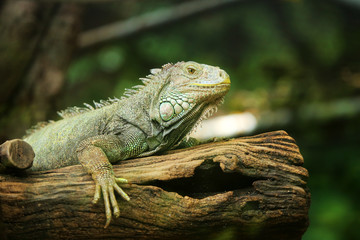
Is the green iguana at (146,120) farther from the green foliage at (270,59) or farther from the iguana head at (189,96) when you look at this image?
the green foliage at (270,59)

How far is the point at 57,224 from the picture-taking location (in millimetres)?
3178

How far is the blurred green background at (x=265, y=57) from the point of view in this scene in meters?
8.85

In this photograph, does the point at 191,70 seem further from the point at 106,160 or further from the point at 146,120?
the point at 106,160

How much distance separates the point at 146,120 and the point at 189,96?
1.89 ft

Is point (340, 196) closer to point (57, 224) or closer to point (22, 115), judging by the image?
point (57, 224)

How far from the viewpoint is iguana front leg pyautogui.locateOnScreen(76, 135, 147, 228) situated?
3115 mm

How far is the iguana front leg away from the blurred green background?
16.7ft

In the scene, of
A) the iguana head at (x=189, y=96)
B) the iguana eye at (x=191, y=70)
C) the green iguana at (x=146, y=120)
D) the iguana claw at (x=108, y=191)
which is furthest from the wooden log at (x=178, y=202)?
the iguana eye at (x=191, y=70)

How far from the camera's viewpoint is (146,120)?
12.9 feet

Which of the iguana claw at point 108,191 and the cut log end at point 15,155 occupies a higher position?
the cut log end at point 15,155

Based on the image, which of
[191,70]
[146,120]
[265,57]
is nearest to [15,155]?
[146,120]

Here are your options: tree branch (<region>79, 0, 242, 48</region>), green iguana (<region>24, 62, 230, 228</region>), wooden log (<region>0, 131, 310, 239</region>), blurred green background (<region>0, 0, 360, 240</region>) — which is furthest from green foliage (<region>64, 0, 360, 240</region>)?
wooden log (<region>0, 131, 310, 239</region>)

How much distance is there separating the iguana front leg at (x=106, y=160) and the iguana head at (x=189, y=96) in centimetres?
46

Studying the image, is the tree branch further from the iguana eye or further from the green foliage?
the iguana eye
